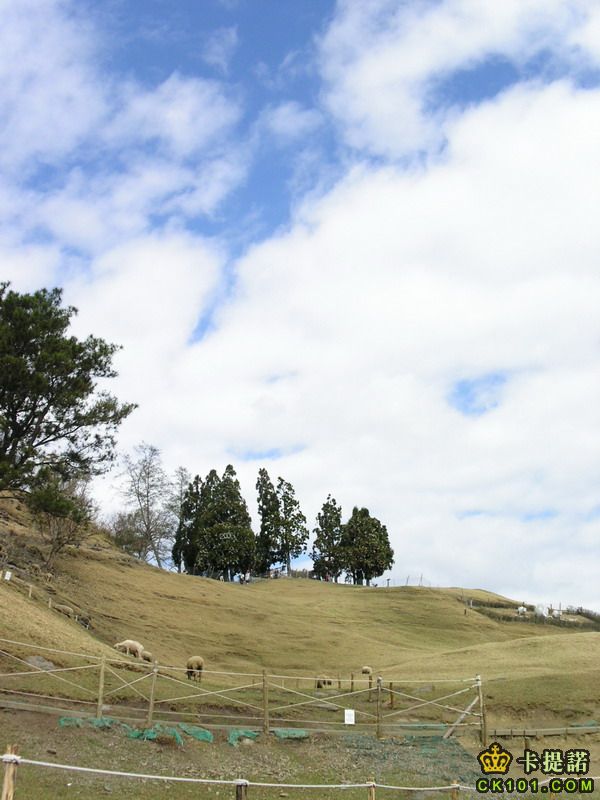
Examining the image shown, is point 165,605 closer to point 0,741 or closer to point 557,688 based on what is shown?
point 557,688

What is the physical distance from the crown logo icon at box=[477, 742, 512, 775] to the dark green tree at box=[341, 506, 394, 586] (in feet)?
215

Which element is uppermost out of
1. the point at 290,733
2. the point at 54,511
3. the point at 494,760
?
the point at 54,511

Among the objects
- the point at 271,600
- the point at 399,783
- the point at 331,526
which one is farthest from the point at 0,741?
the point at 331,526

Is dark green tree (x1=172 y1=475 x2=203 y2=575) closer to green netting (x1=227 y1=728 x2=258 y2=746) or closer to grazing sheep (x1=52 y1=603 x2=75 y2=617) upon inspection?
grazing sheep (x1=52 y1=603 x2=75 y2=617)

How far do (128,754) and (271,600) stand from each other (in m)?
44.6

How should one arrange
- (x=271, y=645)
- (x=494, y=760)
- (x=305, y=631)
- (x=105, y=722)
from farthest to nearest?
(x=305, y=631) < (x=271, y=645) < (x=494, y=760) < (x=105, y=722)

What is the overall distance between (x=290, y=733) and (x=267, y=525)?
65.8 metres

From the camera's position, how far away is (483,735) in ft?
80.4

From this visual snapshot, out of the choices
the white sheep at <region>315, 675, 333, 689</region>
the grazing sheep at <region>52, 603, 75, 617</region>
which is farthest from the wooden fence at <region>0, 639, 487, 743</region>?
the grazing sheep at <region>52, 603, 75, 617</region>

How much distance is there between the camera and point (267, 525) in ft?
286

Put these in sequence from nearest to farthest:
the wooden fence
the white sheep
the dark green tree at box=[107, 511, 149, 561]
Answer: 1. the wooden fence
2. the white sheep
3. the dark green tree at box=[107, 511, 149, 561]

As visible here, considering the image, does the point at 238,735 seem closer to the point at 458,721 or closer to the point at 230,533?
the point at 458,721

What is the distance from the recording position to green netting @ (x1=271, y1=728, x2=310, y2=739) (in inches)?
845

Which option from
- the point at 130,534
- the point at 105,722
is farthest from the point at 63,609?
the point at 130,534
